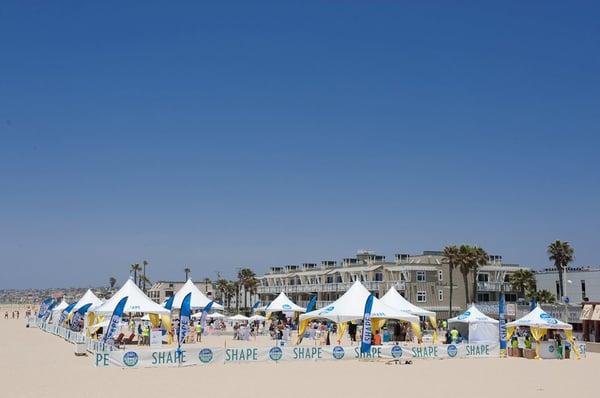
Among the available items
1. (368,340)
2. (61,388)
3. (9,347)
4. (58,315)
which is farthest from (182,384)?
(58,315)

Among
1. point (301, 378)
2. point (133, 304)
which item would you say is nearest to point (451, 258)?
point (133, 304)

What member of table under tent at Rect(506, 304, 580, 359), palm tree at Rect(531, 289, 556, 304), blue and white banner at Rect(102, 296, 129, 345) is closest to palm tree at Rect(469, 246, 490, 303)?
palm tree at Rect(531, 289, 556, 304)

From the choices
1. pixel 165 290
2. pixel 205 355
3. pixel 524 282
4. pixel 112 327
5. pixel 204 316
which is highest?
pixel 524 282

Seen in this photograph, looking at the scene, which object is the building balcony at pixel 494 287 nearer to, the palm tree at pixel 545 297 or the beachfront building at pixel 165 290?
the palm tree at pixel 545 297

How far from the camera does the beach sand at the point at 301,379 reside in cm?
1969

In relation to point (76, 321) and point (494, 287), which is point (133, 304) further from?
point (494, 287)

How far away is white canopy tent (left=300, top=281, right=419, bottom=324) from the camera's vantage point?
3150 cm

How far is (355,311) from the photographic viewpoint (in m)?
32.4

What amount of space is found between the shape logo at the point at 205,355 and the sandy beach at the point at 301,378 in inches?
25.3

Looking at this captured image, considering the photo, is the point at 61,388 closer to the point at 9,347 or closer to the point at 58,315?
the point at 9,347

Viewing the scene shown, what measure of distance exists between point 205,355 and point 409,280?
40.7 meters

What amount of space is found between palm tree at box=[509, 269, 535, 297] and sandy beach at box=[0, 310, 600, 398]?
35732 millimetres

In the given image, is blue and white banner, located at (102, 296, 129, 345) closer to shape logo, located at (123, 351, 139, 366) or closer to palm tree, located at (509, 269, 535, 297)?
shape logo, located at (123, 351, 139, 366)

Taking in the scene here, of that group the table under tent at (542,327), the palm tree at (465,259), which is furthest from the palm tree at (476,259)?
the table under tent at (542,327)
